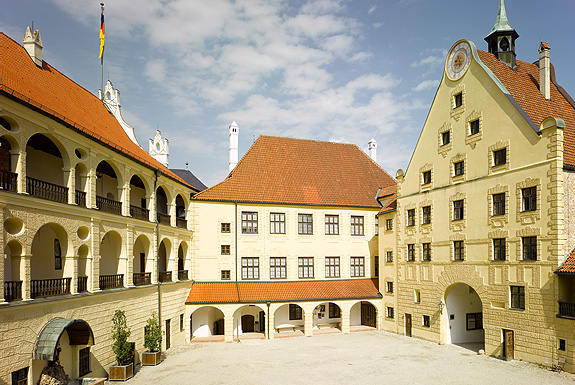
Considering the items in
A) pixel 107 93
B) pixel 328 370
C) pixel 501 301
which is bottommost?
pixel 328 370

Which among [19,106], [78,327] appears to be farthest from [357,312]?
[19,106]

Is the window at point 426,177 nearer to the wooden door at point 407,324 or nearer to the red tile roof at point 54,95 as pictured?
the wooden door at point 407,324

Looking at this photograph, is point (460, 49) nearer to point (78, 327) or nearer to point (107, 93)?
point (107, 93)

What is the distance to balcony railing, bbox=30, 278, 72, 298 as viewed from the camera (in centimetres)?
1426

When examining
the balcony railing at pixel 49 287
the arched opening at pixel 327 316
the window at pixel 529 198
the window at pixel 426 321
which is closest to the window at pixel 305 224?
the arched opening at pixel 327 316

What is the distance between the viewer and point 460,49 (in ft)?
83.3

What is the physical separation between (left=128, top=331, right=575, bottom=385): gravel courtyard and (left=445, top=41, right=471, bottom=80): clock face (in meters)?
16.5

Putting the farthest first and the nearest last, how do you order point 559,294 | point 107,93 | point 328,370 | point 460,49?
point 107,93 < point 460,49 < point 328,370 < point 559,294

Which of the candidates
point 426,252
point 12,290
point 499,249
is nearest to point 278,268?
point 426,252

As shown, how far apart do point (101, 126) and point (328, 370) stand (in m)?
16.9

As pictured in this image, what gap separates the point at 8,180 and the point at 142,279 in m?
10.3

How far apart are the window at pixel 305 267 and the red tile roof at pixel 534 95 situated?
17.5m

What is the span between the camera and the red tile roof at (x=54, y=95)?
1475cm

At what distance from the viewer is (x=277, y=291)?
29.1 m
